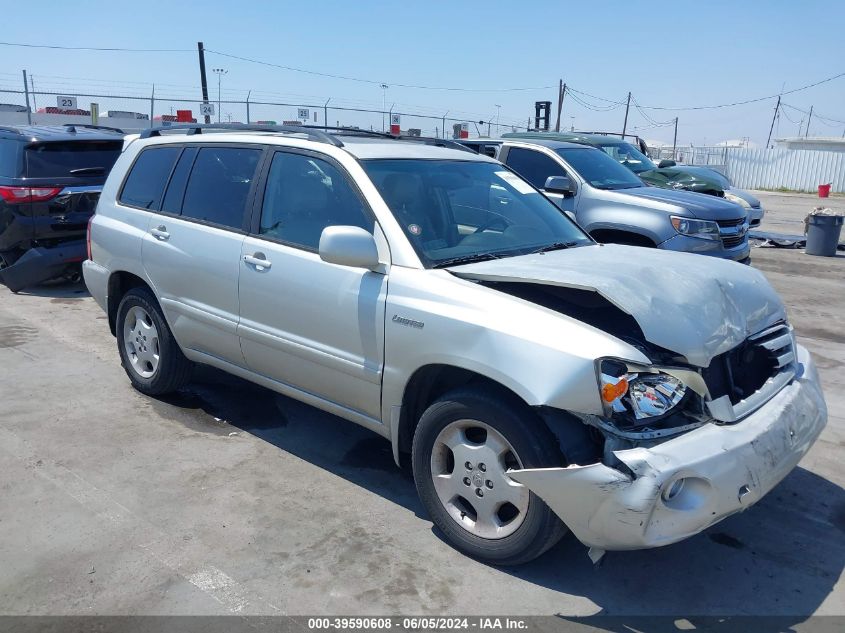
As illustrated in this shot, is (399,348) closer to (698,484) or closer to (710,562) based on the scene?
(698,484)

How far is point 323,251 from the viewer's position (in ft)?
12.1

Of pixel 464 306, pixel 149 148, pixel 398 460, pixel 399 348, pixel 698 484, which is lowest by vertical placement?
pixel 398 460

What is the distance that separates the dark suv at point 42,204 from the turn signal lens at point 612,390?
7.37m

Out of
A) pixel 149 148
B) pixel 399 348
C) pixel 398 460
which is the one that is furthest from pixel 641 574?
pixel 149 148

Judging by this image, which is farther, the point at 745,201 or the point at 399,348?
the point at 745,201

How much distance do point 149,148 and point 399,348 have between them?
3.01 metres

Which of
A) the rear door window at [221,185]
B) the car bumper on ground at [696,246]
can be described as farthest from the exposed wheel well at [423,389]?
the car bumper on ground at [696,246]

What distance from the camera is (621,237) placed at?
28.4 ft

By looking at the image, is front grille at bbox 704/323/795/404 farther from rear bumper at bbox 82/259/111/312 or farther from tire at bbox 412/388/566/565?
rear bumper at bbox 82/259/111/312

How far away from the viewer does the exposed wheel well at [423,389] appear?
11.7 feet

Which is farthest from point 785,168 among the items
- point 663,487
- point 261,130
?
point 663,487

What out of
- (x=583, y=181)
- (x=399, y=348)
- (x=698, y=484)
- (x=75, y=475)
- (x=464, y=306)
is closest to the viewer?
(x=698, y=484)

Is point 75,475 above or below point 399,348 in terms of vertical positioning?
below

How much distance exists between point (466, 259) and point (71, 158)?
678 centimetres
